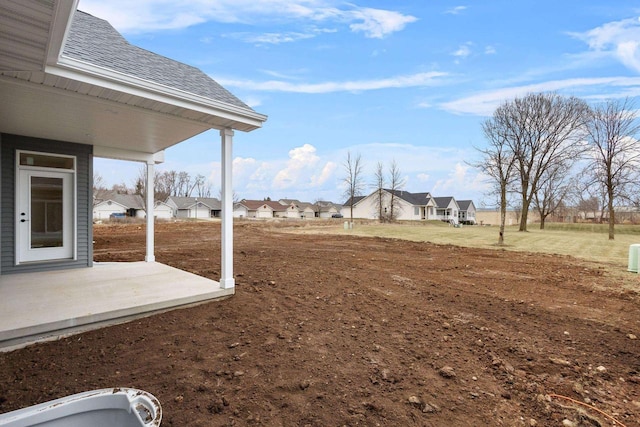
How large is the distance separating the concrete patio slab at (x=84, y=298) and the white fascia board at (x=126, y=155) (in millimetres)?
2749

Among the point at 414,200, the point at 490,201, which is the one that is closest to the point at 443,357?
the point at 490,201

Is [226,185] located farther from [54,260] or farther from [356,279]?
[54,260]

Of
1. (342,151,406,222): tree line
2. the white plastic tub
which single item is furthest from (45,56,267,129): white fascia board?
(342,151,406,222): tree line

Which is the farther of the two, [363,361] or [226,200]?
[226,200]

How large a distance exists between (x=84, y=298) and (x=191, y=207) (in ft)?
180

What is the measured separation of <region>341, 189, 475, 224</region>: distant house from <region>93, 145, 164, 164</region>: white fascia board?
35.2 meters

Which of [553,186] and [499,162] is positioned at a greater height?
[553,186]

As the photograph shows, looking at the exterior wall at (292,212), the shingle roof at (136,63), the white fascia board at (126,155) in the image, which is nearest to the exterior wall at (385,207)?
the exterior wall at (292,212)

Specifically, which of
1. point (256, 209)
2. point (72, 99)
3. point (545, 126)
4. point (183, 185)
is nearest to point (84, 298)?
point (72, 99)

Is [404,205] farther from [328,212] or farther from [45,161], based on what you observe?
[45,161]

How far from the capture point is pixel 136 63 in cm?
418

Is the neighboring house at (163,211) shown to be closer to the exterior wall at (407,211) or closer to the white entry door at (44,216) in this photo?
the exterior wall at (407,211)

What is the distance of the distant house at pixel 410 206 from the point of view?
143ft

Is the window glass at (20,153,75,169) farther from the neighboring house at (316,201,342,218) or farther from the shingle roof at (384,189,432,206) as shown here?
the neighboring house at (316,201,342,218)
